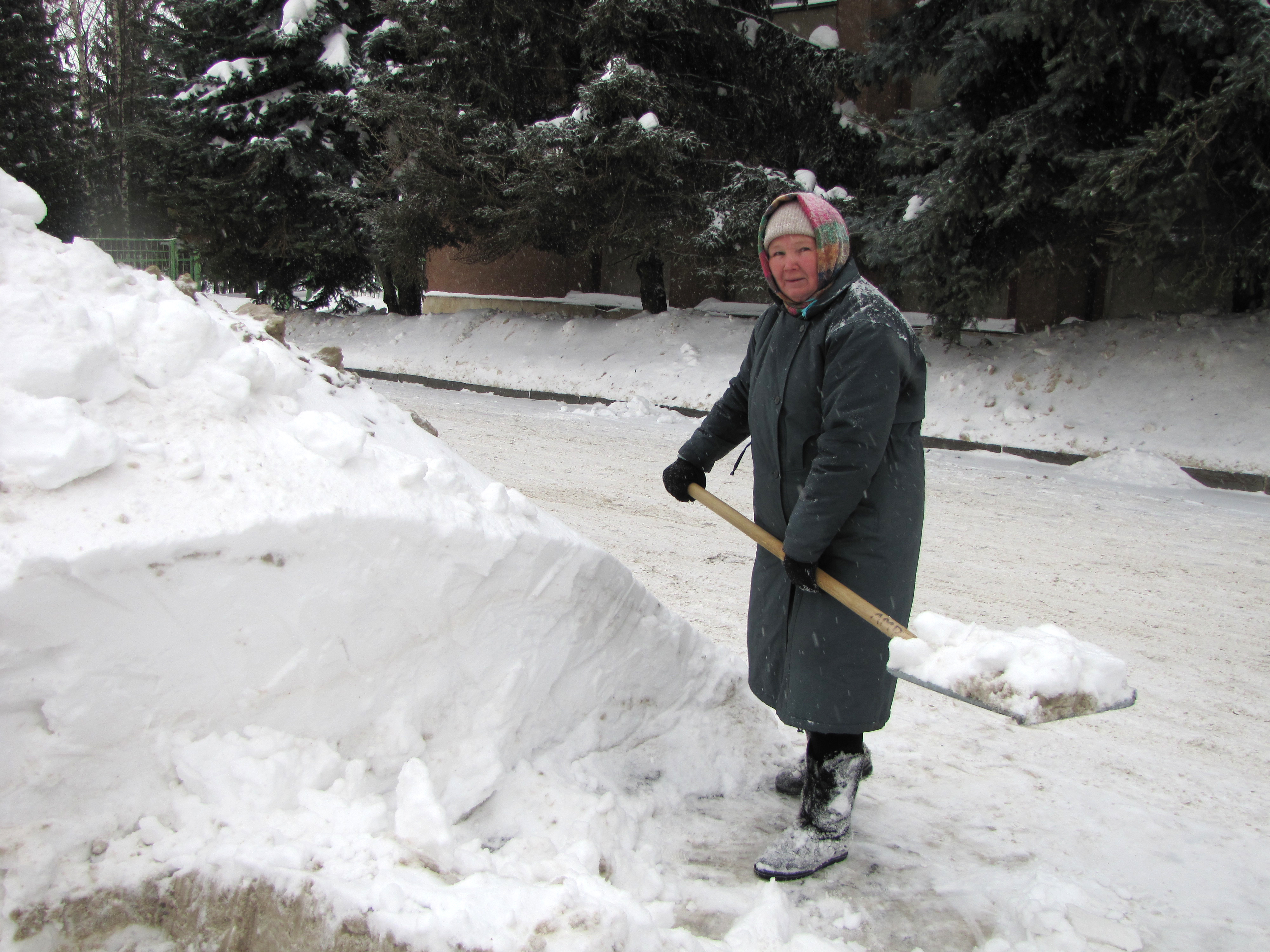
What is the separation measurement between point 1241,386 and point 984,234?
282 centimetres

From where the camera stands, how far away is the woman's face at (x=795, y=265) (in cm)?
245

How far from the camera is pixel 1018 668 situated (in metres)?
2.22

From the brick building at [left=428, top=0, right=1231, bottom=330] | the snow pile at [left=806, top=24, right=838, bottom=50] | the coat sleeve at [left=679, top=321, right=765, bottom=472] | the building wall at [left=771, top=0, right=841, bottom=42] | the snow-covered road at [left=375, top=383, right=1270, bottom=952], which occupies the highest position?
the building wall at [left=771, top=0, right=841, bottom=42]

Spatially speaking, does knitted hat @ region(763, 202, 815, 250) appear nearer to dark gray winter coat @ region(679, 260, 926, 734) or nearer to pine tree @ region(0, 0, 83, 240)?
dark gray winter coat @ region(679, 260, 926, 734)

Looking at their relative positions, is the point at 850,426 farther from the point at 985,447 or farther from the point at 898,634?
the point at 985,447

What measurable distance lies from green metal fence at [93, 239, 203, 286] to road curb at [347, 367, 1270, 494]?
598 centimetres

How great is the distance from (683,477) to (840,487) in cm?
81

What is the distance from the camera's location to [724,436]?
3029 millimetres

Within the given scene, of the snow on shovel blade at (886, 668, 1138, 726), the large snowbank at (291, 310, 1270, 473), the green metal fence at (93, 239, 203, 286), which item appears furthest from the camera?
the green metal fence at (93, 239, 203, 286)

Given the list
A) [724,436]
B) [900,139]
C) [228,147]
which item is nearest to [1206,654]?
[724,436]

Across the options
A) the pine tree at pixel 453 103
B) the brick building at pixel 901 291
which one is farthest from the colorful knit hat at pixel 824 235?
the pine tree at pixel 453 103

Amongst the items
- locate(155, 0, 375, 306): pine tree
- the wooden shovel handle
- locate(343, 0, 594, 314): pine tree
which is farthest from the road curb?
the wooden shovel handle

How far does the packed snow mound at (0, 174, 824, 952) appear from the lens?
1.89 metres

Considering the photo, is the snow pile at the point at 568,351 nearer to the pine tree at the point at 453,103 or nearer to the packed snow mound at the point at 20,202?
the pine tree at the point at 453,103
